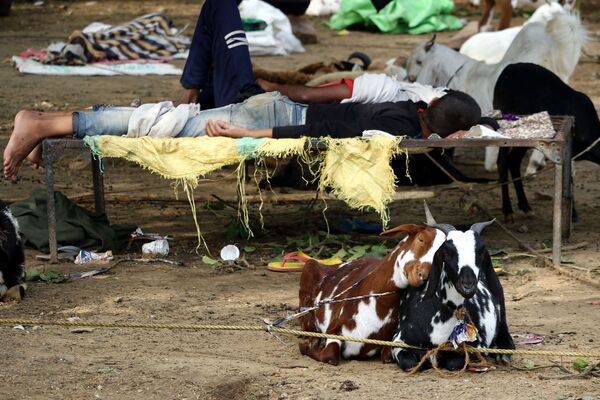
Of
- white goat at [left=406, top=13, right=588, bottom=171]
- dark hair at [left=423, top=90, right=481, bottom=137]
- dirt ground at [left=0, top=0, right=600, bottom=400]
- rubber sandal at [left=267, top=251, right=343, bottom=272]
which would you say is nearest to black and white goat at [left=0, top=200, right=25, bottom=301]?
dirt ground at [left=0, top=0, right=600, bottom=400]

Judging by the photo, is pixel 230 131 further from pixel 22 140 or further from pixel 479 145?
pixel 479 145

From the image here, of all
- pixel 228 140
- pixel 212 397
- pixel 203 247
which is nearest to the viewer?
pixel 212 397

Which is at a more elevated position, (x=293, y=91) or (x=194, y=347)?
(x=293, y=91)

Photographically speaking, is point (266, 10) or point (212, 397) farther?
point (266, 10)

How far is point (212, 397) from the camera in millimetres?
4246

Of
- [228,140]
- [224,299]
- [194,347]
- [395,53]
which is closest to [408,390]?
[194,347]

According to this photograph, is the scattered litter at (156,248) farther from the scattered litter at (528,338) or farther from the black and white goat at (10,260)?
the scattered litter at (528,338)

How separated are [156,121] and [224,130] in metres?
0.43

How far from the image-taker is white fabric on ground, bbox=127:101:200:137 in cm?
645

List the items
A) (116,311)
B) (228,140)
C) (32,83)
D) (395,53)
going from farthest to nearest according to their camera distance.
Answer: (395,53) → (32,83) → (228,140) → (116,311)

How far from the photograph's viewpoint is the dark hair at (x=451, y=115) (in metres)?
6.41

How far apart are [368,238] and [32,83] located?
609 cm

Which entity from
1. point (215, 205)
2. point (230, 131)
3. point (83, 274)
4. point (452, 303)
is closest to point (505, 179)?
point (215, 205)

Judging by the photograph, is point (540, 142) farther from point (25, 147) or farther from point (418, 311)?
point (25, 147)
